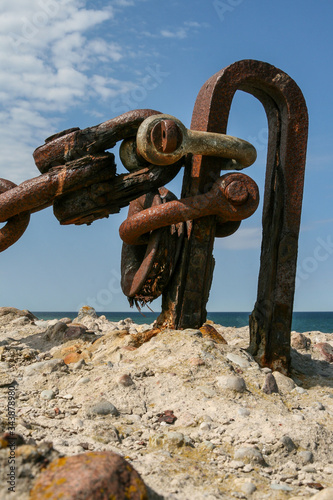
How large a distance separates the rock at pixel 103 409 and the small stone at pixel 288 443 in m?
1.05

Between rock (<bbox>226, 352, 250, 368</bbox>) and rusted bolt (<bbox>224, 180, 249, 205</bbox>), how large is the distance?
1.36 metres

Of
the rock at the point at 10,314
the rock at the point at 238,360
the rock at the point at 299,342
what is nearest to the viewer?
the rock at the point at 238,360

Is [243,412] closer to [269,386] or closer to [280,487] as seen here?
[269,386]

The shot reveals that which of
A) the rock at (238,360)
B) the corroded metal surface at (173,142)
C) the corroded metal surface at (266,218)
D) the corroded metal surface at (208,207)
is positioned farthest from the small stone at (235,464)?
the corroded metal surface at (173,142)

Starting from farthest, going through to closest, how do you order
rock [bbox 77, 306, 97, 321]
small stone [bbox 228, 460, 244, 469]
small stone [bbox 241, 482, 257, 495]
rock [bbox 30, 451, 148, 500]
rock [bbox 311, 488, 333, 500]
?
rock [bbox 77, 306, 97, 321] < small stone [bbox 228, 460, 244, 469] < small stone [bbox 241, 482, 257, 495] < rock [bbox 311, 488, 333, 500] < rock [bbox 30, 451, 148, 500]

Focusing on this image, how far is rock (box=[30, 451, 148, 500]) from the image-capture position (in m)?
1.77

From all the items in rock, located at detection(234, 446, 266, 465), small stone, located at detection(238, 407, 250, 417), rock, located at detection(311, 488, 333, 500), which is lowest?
rock, located at detection(234, 446, 266, 465)

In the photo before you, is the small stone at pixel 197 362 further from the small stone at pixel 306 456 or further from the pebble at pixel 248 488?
the pebble at pixel 248 488

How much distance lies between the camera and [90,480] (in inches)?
71.0

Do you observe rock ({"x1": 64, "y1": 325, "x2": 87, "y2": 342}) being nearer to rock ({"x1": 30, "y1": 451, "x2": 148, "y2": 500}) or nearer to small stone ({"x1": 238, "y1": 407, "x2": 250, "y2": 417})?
small stone ({"x1": 238, "y1": 407, "x2": 250, "y2": 417})

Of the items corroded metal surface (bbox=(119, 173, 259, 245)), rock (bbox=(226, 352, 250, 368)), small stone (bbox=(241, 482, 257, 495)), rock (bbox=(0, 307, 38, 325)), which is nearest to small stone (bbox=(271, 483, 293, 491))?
small stone (bbox=(241, 482, 257, 495))

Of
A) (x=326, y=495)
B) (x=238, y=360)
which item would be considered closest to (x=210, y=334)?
(x=238, y=360)

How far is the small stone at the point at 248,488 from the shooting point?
2.36 m

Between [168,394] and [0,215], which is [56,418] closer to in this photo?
[168,394]
